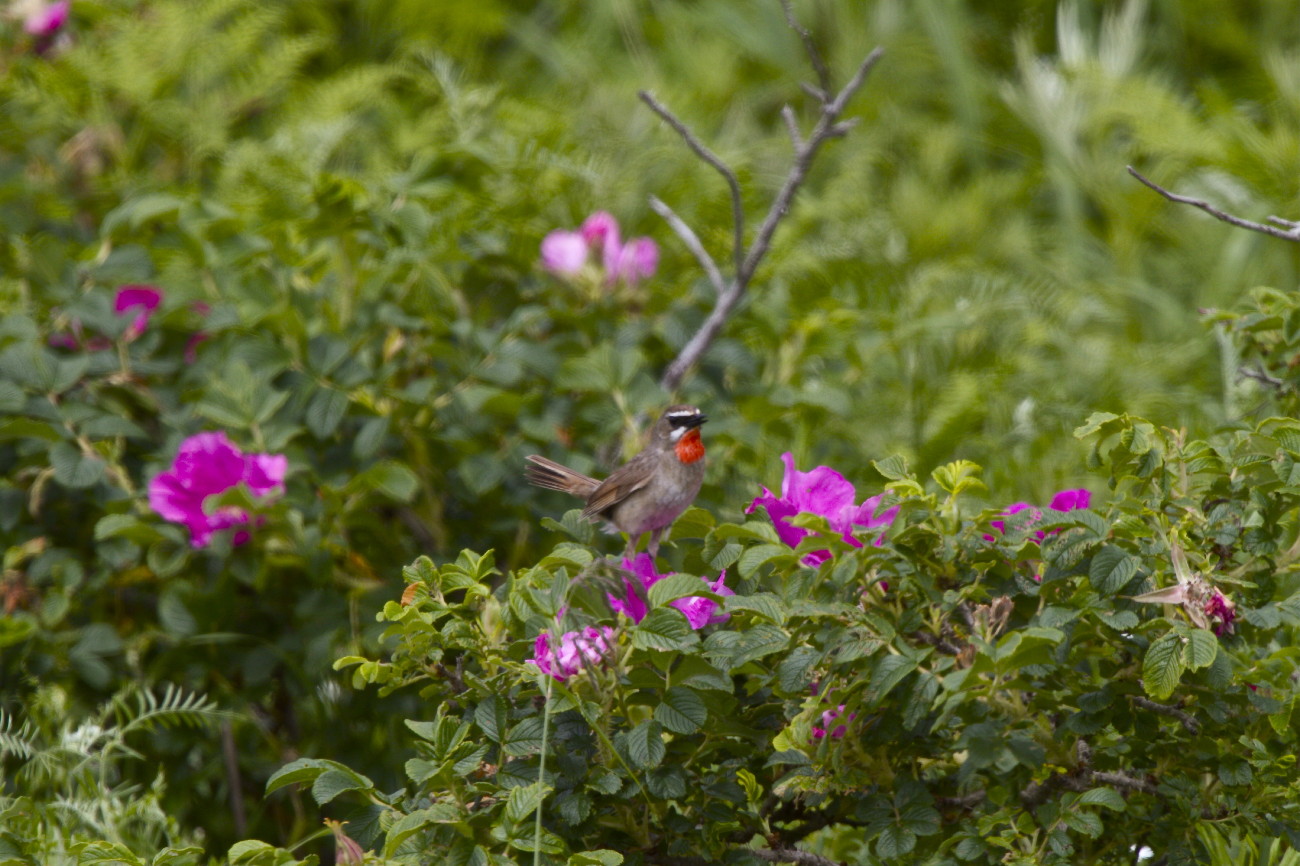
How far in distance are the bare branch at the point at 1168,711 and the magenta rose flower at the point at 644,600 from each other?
507 millimetres

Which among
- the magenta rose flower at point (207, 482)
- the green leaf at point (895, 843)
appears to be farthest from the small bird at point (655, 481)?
the green leaf at point (895, 843)

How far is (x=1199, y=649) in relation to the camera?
1449 millimetres

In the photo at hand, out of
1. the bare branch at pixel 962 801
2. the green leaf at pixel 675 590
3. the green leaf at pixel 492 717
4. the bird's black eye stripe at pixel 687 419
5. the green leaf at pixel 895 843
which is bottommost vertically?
the bare branch at pixel 962 801

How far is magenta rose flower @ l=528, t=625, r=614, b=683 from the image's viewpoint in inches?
62.5

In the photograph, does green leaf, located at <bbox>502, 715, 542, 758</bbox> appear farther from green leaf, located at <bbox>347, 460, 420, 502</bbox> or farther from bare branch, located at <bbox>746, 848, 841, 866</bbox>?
green leaf, located at <bbox>347, 460, 420, 502</bbox>

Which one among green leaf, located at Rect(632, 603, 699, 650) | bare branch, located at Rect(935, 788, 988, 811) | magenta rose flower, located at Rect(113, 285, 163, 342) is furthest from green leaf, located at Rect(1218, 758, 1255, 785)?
magenta rose flower, located at Rect(113, 285, 163, 342)

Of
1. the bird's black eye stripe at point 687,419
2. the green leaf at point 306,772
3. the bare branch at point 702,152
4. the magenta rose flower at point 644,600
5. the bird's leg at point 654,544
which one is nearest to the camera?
the green leaf at point 306,772

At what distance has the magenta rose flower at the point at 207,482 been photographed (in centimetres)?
242

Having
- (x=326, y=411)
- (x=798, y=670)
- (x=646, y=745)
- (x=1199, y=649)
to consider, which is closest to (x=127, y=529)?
(x=326, y=411)

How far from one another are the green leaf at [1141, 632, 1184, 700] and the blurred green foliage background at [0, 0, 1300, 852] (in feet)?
3.82

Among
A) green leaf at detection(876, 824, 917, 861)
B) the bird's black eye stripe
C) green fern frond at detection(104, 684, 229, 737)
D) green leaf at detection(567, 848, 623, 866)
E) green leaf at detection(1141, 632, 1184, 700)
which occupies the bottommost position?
green fern frond at detection(104, 684, 229, 737)

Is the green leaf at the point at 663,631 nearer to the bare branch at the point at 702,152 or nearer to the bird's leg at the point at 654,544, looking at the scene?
the bird's leg at the point at 654,544

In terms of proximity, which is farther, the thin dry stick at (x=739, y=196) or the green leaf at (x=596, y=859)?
the thin dry stick at (x=739, y=196)

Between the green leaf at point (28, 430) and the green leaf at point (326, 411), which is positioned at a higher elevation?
the green leaf at point (28, 430)
